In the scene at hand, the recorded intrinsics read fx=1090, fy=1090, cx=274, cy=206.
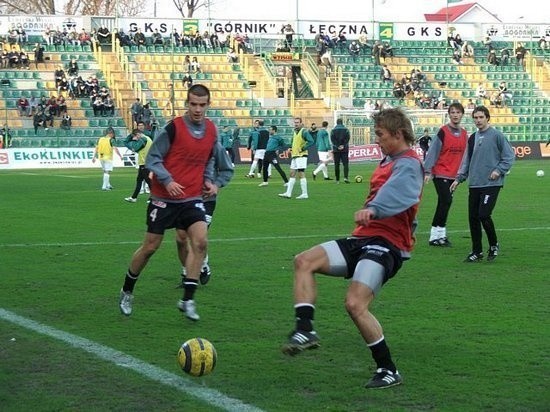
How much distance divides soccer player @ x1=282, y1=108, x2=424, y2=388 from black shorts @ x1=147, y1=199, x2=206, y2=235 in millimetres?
2757

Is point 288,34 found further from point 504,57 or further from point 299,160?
point 299,160

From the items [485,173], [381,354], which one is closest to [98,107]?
[485,173]

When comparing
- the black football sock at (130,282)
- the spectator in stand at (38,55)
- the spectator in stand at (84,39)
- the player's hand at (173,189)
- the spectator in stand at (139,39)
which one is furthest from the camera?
the spectator in stand at (139,39)

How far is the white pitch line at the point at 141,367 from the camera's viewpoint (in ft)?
21.6

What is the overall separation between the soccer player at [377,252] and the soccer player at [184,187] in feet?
8.67

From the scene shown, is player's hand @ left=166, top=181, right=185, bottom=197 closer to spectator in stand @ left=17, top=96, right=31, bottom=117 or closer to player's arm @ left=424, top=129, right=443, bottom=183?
player's arm @ left=424, top=129, right=443, bottom=183

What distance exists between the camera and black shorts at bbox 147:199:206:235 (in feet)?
31.6

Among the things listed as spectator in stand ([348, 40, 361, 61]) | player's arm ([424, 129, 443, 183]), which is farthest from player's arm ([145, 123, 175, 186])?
spectator in stand ([348, 40, 361, 61])

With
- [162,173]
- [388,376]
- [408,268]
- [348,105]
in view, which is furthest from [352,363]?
[348,105]

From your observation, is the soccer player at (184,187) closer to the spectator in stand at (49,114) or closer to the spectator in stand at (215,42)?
the spectator in stand at (49,114)

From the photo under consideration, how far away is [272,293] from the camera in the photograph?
11.0m

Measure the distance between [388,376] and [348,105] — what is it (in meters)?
48.0

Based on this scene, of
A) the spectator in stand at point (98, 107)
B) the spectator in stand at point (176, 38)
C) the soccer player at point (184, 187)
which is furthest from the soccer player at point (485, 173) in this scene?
the spectator in stand at point (176, 38)

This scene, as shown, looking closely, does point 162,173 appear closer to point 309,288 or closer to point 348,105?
point 309,288
